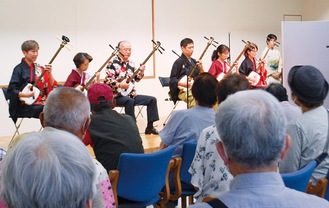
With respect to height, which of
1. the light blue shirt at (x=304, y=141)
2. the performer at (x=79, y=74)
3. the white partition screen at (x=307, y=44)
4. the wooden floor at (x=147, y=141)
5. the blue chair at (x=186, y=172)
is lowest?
the wooden floor at (x=147, y=141)

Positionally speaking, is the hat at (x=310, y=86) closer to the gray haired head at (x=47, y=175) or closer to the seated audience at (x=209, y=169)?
the seated audience at (x=209, y=169)

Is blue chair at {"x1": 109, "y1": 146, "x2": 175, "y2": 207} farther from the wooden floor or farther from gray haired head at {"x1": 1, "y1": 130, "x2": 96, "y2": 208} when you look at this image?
the wooden floor

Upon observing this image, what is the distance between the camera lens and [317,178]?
93.1 inches

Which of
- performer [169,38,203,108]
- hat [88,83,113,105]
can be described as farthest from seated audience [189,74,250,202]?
performer [169,38,203,108]

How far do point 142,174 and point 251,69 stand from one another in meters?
5.54

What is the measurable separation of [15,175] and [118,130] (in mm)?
1870

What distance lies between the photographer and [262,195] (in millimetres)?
1209

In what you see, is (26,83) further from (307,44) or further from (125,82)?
(307,44)

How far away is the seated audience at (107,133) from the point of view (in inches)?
112

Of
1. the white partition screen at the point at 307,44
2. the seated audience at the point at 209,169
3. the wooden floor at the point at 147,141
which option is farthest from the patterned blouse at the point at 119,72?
the seated audience at the point at 209,169

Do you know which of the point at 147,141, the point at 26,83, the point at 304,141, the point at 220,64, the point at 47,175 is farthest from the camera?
the point at 220,64

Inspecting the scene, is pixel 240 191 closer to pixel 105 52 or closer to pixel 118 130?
pixel 118 130

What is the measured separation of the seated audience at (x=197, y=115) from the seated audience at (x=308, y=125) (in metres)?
0.66

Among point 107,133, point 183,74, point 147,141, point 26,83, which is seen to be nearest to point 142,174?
point 107,133
